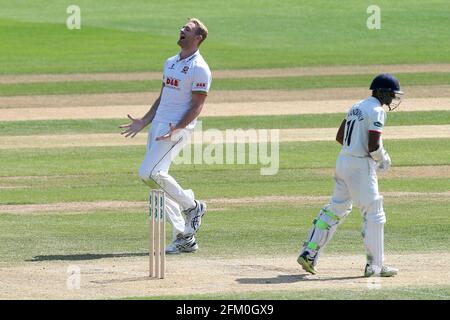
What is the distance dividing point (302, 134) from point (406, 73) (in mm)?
11859

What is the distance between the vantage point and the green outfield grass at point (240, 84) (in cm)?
3594

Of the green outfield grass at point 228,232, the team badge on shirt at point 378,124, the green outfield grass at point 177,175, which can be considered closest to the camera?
the team badge on shirt at point 378,124

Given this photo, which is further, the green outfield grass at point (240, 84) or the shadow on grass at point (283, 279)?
the green outfield grass at point (240, 84)

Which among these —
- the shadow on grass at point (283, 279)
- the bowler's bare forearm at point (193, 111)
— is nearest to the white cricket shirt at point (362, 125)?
the shadow on grass at point (283, 279)

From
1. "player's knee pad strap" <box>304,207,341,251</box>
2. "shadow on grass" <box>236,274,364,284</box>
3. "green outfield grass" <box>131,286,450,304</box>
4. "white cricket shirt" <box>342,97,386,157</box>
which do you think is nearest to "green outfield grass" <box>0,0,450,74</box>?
"player's knee pad strap" <box>304,207,341,251</box>

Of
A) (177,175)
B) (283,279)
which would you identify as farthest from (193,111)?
(177,175)

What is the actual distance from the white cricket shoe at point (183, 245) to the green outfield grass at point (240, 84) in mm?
21665

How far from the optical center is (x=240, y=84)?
3672 cm

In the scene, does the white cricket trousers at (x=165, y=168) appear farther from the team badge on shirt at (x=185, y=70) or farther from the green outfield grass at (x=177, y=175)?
the green outfield grass at (x=177, y=175)

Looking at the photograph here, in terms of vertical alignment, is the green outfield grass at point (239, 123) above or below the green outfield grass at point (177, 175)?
above

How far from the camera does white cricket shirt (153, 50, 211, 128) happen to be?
14133mm

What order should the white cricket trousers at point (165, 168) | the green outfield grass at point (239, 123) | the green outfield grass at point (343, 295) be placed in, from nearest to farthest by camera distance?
the green outfield grass at point (343, 295) < the white cricket trousers at point (165, 168) < the green outfield grass at point (239, 123)

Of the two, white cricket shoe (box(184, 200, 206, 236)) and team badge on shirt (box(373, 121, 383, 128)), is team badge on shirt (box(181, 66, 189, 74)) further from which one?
team badge on shirt (box(373, 121, 383, 128))

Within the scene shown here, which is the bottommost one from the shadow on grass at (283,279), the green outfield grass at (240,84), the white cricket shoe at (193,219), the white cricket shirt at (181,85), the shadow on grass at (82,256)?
the shadow on grass at (82,256)
